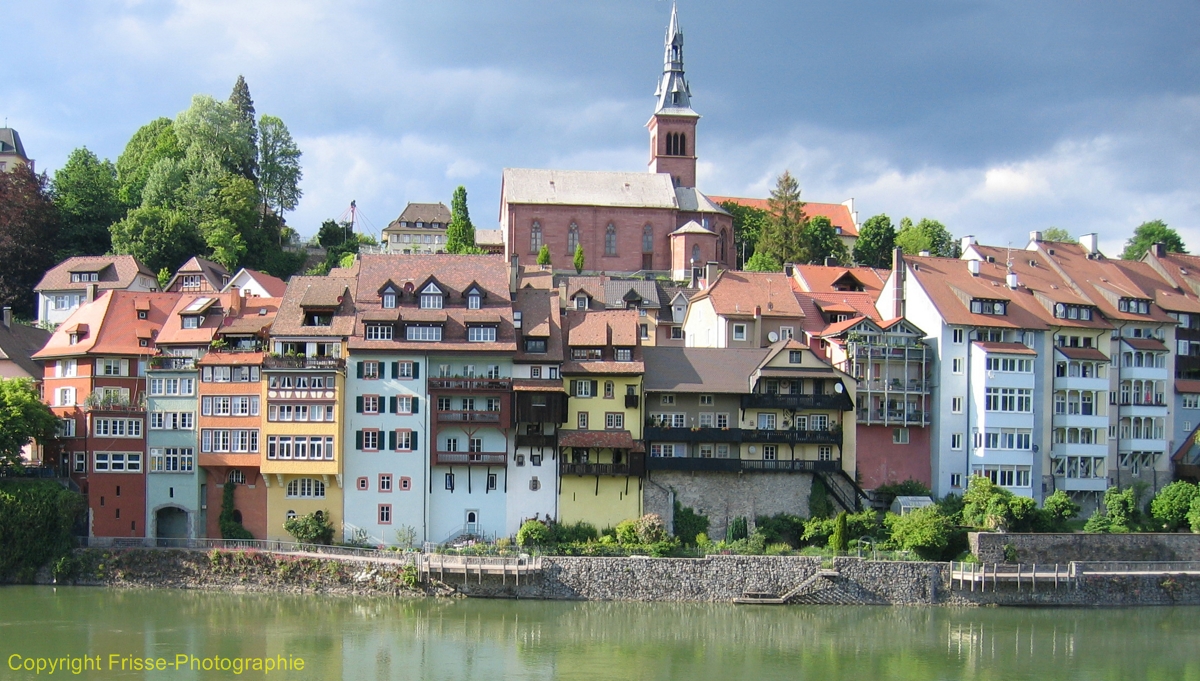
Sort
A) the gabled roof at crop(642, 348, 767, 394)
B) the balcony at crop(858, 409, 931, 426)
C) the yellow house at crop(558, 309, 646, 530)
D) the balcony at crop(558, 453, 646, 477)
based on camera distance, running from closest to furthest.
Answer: the balcony at crop(558, 453, 646, 477) < the yellow house at crop(558, 309, 646, 530) < the gabled roof at crop(642, 348, 767, 394) < the balcony at crop(858, 409, 931, 426)

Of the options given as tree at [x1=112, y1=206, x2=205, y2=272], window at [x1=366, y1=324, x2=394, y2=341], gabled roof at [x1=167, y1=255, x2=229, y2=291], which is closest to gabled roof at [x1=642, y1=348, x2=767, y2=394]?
window at [x1=366, y1=324, x2=394, y2=341]

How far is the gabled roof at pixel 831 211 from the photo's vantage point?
118 meters

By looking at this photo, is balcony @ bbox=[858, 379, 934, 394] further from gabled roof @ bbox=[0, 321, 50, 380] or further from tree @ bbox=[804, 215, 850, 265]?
gabled roof @ bbox=[0, 321, 50, 380]

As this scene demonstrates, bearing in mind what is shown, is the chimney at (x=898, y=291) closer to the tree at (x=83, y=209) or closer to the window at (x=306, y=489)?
the window at (x=306, y=489)

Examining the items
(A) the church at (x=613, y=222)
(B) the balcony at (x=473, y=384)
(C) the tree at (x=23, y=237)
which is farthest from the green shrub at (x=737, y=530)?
(C) the tree at (x=23, y=237)

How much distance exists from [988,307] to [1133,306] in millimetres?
9817

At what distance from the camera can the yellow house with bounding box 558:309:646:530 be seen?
186 feet

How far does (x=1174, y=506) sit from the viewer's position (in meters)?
61.7

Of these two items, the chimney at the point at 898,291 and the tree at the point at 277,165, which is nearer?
the chimney at the point at 898,291

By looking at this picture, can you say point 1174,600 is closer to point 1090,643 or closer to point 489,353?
point 1090,643

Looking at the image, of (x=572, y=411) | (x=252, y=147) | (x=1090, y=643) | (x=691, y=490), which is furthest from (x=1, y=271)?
(x=1090, y=643)

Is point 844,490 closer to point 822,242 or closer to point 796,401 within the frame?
point 796,401

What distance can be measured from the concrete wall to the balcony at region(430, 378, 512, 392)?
8.05m

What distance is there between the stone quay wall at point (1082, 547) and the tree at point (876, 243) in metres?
49.7
